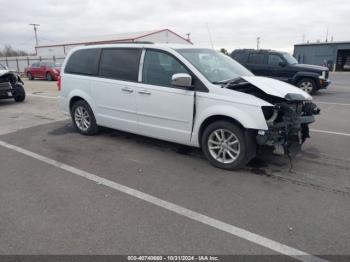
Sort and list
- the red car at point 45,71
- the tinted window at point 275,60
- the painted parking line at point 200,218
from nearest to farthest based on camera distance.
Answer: the painted parking line at point 200,218
the tinted window at point 275,60
the red car at point 45,71

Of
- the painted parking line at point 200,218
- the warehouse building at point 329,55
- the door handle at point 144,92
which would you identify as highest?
the warehouse building at point 329,55

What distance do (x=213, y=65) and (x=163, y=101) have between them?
1072 mm

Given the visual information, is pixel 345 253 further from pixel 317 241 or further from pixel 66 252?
pixel 66 252

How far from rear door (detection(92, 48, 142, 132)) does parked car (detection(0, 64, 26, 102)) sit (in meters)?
6.69

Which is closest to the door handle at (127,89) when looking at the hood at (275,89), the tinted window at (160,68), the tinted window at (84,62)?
the tinted window at (160,68)

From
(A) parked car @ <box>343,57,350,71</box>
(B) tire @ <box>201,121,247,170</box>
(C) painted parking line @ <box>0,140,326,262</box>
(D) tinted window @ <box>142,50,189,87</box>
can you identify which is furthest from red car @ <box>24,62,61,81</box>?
(A) parked car @ <box>343,57,350,71</box>

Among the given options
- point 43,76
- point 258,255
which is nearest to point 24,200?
point 258,255

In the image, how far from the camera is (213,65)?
5.37 metres

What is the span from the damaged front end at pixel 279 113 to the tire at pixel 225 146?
0.29 metres

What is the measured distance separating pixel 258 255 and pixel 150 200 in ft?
4.90

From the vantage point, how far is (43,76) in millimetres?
25750

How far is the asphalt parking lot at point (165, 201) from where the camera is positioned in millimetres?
3004

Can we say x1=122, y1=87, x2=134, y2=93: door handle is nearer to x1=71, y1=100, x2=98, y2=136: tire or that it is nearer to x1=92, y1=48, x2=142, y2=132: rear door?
x1=92, y1=48, x2=142, y2=132: rear door

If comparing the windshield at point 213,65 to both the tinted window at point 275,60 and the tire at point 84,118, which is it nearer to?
the tire at point 84,118
